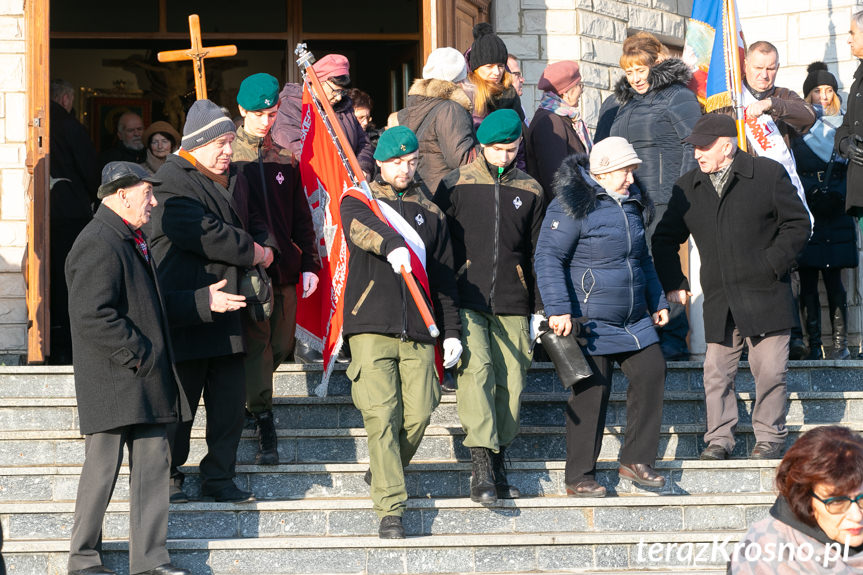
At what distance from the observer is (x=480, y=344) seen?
6488mm

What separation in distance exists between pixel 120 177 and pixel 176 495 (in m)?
1.56

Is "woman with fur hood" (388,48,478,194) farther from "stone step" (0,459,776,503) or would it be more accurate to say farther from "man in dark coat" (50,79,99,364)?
"man in dark coat" (50,79,99,364)

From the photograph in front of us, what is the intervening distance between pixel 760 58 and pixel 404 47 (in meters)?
4.97

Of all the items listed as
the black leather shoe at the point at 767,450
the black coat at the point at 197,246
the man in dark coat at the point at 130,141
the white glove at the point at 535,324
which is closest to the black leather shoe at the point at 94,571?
the black coat at the point at 197,246

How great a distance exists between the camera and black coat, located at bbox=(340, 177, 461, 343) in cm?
618

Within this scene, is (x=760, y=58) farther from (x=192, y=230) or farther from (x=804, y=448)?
(x=804, y=448)

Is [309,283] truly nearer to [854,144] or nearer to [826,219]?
[854,144]

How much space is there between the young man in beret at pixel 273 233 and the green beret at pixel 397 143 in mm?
800

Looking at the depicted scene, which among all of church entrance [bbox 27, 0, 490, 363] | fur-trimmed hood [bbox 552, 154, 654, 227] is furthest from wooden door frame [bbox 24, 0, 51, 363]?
church entrance [bbox 27, 0, 490, 363]

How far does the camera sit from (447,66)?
7648 millimetres

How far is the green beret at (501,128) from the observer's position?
661 cm

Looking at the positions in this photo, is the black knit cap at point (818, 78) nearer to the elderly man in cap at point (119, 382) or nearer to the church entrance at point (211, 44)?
the church entrance at point (211, 44)

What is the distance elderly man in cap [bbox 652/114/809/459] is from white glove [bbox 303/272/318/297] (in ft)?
6.91

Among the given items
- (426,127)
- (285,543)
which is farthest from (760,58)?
(285,543)
